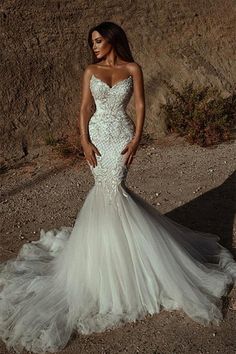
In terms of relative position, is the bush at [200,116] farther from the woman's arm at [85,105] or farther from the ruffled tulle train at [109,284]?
the woman's arm at [85,105]

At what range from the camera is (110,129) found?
4.27 meters

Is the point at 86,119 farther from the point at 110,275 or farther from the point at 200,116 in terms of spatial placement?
the point at 200,116

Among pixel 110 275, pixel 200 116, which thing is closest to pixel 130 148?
pixel 110 275

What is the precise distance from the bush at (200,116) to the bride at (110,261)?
193 inches

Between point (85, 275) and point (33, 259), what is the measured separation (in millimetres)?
971

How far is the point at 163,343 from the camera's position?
4109 mm

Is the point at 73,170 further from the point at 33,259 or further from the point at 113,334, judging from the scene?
the point at 113,334

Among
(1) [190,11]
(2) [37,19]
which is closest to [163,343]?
(2) [37,19]

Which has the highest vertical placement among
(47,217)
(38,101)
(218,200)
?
(38,101)

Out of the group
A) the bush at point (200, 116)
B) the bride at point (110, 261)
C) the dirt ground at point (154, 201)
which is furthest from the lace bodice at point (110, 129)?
the bush at point (200, 116)

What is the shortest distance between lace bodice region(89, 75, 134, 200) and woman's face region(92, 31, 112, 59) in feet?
0.66

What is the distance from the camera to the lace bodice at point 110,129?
13.7 ft

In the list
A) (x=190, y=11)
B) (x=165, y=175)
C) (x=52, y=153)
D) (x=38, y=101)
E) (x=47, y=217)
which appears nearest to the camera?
(x=47, y=217)

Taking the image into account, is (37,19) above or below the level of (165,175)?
above
